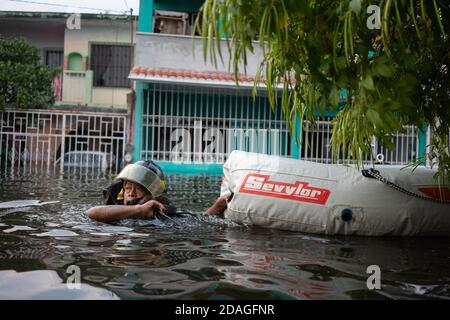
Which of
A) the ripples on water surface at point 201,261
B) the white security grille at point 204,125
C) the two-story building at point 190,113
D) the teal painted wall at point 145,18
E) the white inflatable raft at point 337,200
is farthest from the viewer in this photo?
the teal painted wall at point 145,18

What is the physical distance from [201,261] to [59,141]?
15.0 metres

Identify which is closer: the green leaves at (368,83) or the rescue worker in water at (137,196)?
the green leaves at (368,83)

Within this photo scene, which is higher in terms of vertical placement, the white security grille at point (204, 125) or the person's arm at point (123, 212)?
the white security grille at point (204, 125)

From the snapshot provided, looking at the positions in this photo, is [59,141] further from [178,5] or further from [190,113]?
[178,5]

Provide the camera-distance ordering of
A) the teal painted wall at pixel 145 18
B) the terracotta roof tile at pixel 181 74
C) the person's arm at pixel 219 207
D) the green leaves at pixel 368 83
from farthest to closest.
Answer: the teal painted wall at pixel 145 18, the terracotta roof tile at pixel 181 74, the person's arm at pixel 219 207, the green leaves at pixel 368 83

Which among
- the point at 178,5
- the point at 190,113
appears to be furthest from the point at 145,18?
the point at 190,113

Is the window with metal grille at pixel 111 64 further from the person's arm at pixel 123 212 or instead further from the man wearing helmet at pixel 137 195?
the person's arm at pixel 123 212

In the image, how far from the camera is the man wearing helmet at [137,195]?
4795 mm

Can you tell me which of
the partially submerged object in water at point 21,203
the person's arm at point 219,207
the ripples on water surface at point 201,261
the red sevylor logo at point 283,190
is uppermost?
the red sevylor logo at point 283,190

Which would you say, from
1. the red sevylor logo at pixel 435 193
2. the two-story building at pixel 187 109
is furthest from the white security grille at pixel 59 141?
the red sevylor logo at pixel 435 193

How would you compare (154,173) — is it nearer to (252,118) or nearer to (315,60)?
(315,60)

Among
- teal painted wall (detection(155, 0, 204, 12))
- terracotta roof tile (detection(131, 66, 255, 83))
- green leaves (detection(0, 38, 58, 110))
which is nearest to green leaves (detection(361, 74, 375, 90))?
terracotta roof tile (detection(131, 66, 255, 83))

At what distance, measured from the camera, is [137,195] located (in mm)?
5078

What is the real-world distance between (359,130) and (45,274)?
2001 millimetres
